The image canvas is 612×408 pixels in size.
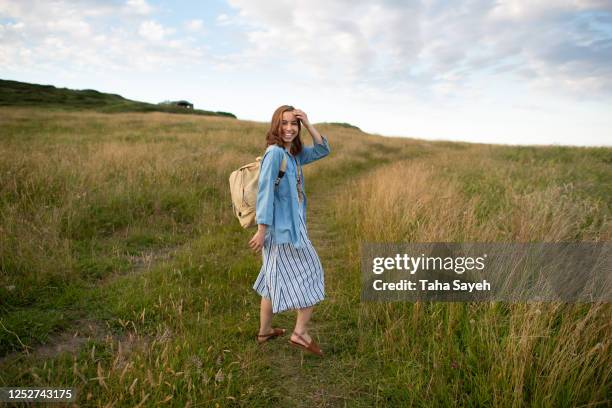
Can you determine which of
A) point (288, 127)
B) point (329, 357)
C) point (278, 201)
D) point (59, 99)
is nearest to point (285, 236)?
point (278, 201)

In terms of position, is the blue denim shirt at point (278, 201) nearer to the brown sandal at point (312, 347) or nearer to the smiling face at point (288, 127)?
the smiling face at point (288, 127)

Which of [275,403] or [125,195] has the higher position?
[125,195]

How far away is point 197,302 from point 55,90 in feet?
238

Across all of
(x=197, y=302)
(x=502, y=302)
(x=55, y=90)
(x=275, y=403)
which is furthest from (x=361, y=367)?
(x=55, y=90)

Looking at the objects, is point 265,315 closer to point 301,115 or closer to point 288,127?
point 288,127

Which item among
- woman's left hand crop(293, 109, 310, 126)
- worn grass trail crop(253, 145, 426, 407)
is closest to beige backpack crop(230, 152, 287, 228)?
woman's left hand crop(293, 109, 310, 126)

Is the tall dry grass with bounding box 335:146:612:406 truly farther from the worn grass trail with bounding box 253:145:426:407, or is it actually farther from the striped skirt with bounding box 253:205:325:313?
the striped skirt with bounding box 253:205:325:313

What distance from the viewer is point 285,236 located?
3092 mm

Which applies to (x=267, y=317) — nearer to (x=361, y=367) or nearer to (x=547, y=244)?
(x=361, y=367)

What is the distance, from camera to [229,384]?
253 centimetres

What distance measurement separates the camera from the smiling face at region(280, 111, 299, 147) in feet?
10.5

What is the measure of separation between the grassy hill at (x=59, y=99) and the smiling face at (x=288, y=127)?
49.7 metres

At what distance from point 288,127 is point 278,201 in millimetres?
659

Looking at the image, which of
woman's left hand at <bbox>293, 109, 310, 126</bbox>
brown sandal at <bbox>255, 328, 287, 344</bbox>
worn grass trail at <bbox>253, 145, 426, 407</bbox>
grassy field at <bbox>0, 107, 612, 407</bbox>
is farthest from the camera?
brown sandal at <bbox>255, 328, 287, 344</bbox>
